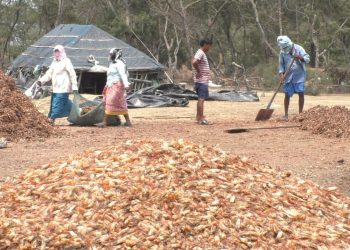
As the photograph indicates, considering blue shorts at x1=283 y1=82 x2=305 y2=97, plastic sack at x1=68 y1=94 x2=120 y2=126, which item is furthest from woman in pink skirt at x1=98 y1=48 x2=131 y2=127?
blue shorts at x1=283 y1=82 x2=305 y2=97

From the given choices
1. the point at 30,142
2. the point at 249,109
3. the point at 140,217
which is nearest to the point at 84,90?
the point at 249,109

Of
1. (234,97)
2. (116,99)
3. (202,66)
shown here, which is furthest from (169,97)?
(116,99)

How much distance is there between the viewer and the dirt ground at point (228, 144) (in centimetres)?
795

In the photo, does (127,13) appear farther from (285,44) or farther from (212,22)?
(285,44)

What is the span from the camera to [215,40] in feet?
131

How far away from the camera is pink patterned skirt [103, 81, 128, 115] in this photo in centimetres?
A: 1234

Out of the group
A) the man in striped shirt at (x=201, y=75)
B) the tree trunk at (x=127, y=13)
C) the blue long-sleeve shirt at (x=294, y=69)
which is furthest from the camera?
the tree trunk at (x=127, y=13)

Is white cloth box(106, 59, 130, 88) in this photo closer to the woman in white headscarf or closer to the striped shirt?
the woman in white headscarf

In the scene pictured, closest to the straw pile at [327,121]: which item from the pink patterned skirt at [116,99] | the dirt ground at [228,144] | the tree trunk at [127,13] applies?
the dirt ground at [228,144]

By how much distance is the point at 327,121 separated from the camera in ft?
37.3

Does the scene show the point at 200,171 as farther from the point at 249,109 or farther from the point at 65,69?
the point at 249,109

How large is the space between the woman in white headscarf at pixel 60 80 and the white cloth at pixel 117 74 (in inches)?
22.8

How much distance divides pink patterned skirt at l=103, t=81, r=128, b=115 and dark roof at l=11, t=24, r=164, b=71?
1037cm

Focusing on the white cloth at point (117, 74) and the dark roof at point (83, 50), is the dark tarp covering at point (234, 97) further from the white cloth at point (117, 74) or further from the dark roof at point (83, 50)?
the white cloth at point (117, 74)
